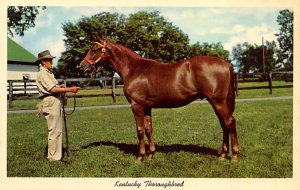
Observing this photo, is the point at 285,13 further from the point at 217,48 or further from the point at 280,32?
the point at 217,48

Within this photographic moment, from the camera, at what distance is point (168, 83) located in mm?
4852

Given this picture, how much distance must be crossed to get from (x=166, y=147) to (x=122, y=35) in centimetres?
346

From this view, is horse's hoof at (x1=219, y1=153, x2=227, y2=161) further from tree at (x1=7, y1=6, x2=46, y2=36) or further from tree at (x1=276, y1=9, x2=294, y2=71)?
tree at (x1=7, y1=6, x2=46, y2=36)

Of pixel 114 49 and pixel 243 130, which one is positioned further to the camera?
pixel 243 130

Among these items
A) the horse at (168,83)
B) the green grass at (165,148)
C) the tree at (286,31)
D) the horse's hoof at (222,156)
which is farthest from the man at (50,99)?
the tree at (286,31)

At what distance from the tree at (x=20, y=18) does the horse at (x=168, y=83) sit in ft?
4.29

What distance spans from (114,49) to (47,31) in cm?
127

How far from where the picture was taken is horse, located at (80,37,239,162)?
4.69 meters

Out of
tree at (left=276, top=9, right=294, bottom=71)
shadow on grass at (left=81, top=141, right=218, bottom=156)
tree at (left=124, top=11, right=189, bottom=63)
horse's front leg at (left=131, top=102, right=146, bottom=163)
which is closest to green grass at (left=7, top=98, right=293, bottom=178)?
shadow on grass at (left=81, top=141, right=218, bottom=156)

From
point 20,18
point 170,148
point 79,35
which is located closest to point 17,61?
point 79,35

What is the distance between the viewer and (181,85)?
4.81 meters

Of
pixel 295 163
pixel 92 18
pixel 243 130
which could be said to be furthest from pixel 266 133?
pixel 92 18

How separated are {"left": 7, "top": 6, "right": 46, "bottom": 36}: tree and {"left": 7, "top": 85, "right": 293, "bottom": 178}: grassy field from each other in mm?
1646
